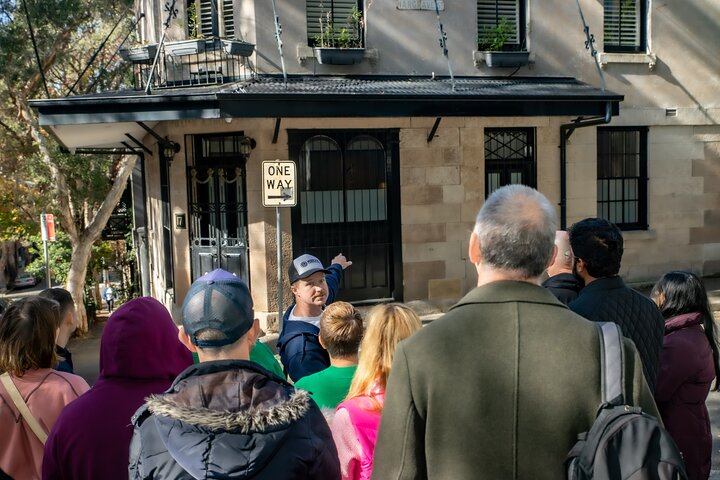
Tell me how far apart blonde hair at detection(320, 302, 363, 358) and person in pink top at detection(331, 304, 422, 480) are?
1.15 feet

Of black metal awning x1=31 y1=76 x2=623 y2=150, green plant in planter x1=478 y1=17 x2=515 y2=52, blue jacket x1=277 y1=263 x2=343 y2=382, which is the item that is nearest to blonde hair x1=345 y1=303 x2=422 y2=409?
blue jacket x1=277 y1=263 x2=343 y2=382

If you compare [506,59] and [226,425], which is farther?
[506,59]

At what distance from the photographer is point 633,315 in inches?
139

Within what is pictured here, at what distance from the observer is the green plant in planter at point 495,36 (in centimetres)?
1269

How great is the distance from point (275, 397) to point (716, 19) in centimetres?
1453

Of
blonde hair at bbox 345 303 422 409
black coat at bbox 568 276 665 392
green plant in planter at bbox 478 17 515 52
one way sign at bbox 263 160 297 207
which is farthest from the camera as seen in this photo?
green plant in planter at bbox 478 17 515 52

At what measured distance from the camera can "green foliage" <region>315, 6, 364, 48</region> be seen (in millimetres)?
11711

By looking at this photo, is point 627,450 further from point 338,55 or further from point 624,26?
point 624,26

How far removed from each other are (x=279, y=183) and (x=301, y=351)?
3996mm

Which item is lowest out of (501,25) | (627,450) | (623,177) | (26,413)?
(26,413)

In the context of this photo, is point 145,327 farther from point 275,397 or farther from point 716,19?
point 716,19

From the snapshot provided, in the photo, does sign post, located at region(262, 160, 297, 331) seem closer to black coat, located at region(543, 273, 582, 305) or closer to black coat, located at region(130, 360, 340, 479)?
black coat, located at region(543, 273, 582, 305)

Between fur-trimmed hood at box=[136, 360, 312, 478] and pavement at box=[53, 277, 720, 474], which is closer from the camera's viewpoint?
fur-trimmed hood at box=[136, 360, 312, 478]

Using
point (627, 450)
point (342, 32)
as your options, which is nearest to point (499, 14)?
point (342, 32)
